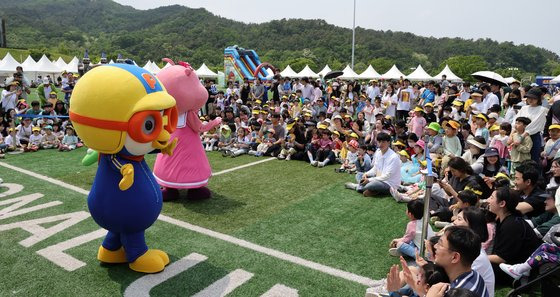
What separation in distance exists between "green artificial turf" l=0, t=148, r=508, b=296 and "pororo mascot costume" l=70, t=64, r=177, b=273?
35 cm

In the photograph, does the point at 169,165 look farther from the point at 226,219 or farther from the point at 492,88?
the point at 492,88

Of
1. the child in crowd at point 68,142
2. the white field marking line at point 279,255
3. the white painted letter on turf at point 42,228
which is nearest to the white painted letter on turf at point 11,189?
the white painted letter on turf at point 42,228

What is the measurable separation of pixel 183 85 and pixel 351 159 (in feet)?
15.6

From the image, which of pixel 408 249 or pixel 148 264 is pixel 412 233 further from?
pixel 148 264

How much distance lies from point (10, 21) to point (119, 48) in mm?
45113

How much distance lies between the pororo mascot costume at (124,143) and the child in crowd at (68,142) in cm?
828

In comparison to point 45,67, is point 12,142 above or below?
below

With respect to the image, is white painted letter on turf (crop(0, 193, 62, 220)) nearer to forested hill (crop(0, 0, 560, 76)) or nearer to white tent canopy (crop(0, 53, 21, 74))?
white tent canopy (crop(0, 53, 21, 74))

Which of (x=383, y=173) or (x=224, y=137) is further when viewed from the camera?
(x=224, y=137)

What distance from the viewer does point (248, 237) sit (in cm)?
595

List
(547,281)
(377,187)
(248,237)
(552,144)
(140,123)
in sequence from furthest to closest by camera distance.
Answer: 1. (377,187)
2. (552,144)
3. (248,237)
4. (140,123)
5. (547,281)

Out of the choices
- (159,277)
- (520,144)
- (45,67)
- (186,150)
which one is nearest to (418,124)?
(520,144)

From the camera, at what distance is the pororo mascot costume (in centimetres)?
431

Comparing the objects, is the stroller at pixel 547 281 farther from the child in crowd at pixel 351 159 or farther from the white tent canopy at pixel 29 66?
the white tent canopy at pixel 29 66
